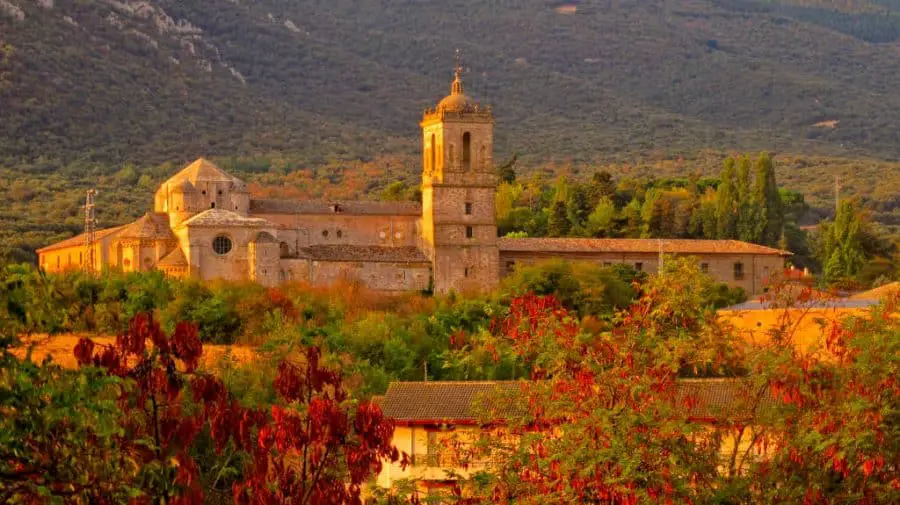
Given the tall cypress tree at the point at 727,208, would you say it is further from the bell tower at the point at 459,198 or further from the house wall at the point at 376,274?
the house wall at the point at 376,274

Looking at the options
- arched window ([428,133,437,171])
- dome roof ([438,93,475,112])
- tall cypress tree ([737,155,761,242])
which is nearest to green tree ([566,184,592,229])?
tall cypress tree ([737,155,761,242])

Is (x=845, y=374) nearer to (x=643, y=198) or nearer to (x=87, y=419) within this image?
(x=87, y=419)

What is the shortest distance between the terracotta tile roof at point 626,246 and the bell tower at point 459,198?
5.57ft

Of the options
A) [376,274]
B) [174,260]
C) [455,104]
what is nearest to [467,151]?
[455,104]

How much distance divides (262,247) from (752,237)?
21.5 m

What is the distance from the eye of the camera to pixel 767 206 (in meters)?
67.2

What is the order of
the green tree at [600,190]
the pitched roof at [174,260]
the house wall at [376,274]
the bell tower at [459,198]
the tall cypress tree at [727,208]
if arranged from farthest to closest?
the green tree at [600,190] → the tall cypress tree at [727,208] → the bell tower at [459,198] → the house wall at [376,274] → the pitched roof at [174,260]

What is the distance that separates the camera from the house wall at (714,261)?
56.0 meters

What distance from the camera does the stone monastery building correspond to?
164ft

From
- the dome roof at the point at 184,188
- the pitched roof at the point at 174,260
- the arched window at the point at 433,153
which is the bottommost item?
the pitched roof at the point at 174,260

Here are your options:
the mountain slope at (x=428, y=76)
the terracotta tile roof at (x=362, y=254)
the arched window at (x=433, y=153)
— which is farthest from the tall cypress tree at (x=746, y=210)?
the mountain slope at (x=428, y=76)

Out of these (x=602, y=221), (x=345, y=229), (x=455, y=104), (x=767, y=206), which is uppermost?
(x=455, y=104)

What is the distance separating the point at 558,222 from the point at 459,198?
10.6 m

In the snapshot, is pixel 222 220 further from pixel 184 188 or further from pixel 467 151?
pixel 467 151
